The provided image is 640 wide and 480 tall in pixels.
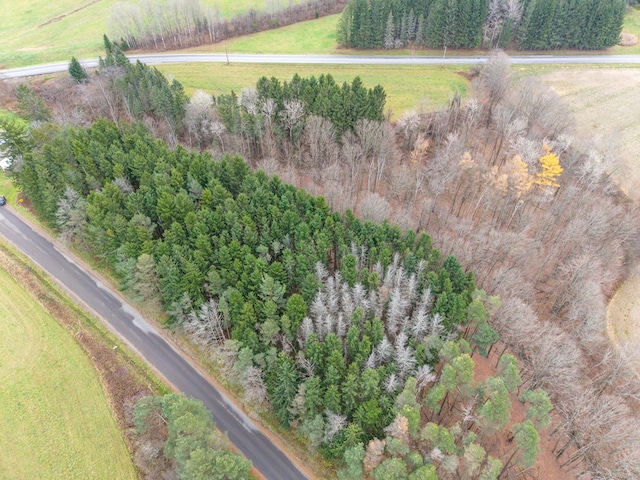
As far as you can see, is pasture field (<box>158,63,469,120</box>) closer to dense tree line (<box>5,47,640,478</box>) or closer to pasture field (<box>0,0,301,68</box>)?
dense tree line (<box>5,47,640,478</box>)

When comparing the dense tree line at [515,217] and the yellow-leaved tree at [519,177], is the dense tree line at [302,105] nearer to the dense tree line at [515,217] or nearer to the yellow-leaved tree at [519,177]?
the dense tree line at [515,217]

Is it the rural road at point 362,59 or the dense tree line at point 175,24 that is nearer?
the rural road at point 362,59

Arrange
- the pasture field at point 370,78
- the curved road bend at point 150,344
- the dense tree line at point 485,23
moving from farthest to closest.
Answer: the dense tree line at point 485,23 < the pasture field at point 370,78 < the curved road bend at point 150,344

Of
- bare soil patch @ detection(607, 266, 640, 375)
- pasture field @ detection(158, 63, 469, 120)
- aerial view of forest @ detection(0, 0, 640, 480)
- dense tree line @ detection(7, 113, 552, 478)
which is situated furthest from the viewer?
pasture field @ detection(158, 63, 469, 120)

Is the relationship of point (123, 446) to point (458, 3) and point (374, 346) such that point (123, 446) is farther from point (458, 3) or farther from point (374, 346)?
point (458, 3)

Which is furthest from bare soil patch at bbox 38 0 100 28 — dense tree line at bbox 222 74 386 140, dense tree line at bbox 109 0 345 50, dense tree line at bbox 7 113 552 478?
dense tree line at bbox 222 74 386 140

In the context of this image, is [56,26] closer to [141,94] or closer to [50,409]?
[141,94]

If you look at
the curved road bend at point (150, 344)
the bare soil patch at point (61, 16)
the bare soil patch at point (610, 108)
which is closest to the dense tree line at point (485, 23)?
the bare soil patch at point (610, 108)

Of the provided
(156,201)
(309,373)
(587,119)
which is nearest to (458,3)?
(587,119)
